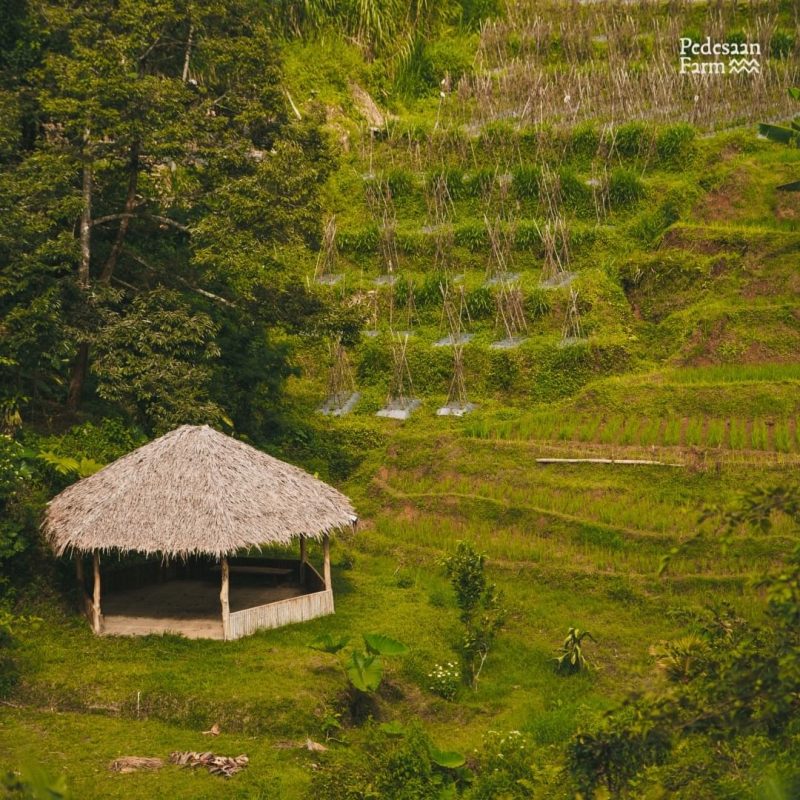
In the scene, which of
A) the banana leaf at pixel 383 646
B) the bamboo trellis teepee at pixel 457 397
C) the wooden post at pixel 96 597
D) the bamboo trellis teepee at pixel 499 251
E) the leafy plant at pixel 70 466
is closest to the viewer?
the banana leaf at pixel 383 646

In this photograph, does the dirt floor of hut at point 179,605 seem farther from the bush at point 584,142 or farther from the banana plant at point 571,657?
the bush at point 584,142

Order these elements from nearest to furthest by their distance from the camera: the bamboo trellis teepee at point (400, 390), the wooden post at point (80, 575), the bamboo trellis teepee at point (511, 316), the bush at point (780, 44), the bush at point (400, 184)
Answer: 1. the wooden post at point (80, 575)
2. the bamboo trellis teepee at point (400, 390)
3. the bamboo trellis teepee at point (511, 316)
4. the bush at point (400, 184)
5. the bush at point (780, 44)

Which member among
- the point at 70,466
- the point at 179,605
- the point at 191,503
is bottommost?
the point at 179,605

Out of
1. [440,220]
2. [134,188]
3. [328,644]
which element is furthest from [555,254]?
[328,644]

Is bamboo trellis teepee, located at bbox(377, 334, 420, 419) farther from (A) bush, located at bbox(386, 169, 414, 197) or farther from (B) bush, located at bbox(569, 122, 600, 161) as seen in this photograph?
(B) bush, located at bbox(569, 122, 600, 161)

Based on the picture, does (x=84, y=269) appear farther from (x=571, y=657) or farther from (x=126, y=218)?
(x=571, y=657)

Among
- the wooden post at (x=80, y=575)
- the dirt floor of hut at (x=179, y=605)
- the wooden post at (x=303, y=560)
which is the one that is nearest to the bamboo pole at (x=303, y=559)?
the wooden post at (x=303, y=560)
